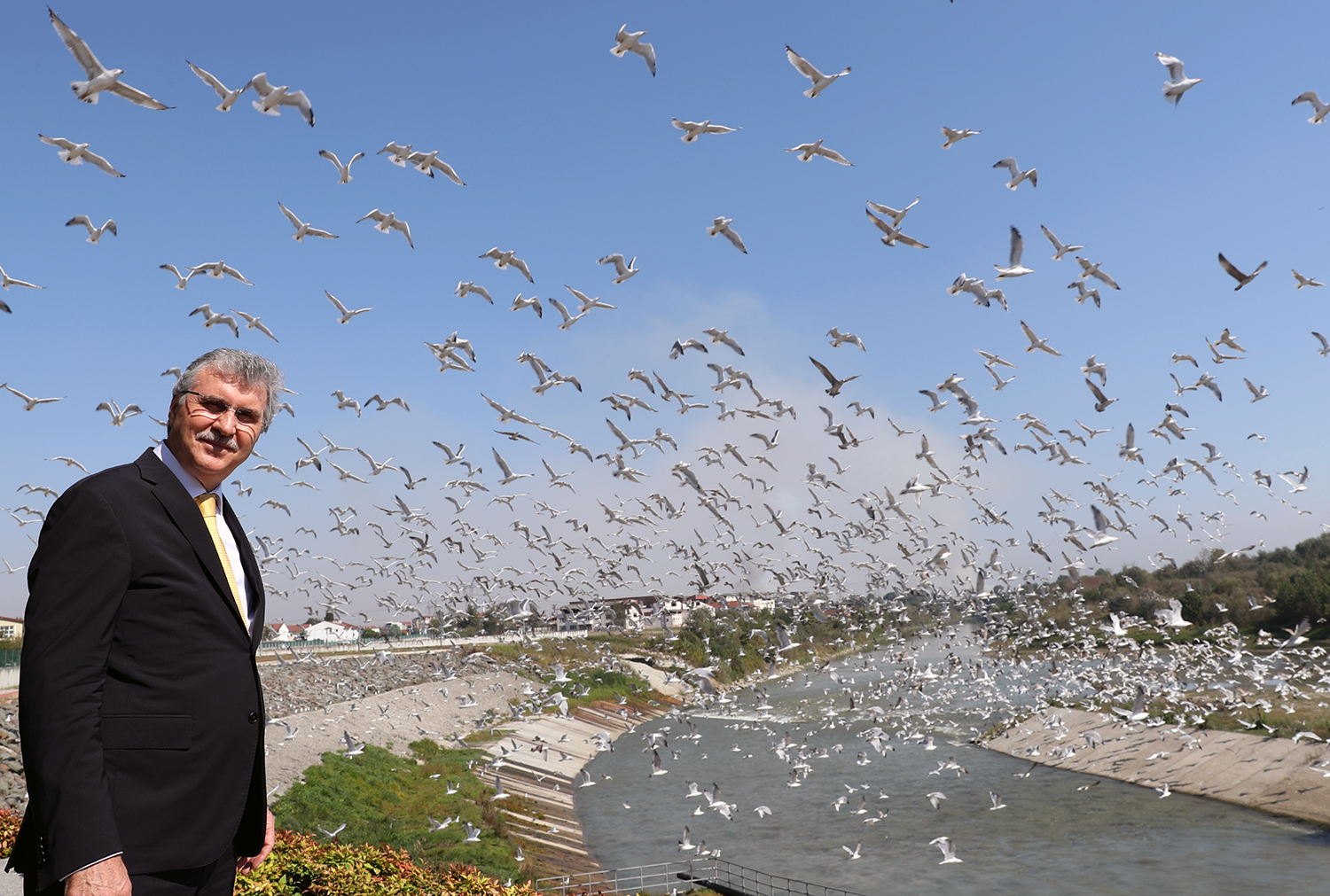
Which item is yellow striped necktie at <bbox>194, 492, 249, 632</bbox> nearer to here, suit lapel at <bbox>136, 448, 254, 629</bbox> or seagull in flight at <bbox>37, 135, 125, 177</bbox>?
suit lapel at <bbox>136, 448, 254, 629</bbox>

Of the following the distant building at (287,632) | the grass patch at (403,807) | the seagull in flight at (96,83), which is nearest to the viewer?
the seagull in flight at (96,83)

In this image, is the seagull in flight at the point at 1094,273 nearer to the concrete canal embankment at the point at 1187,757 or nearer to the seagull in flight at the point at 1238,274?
the seagull in flight at the point at 1238,274

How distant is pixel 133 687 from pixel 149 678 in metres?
0.05

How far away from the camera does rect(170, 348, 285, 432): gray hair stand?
3.45m

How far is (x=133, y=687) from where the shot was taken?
296cm

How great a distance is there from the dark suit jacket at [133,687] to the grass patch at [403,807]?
19065 millimetres

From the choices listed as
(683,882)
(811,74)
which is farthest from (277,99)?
(683,882)

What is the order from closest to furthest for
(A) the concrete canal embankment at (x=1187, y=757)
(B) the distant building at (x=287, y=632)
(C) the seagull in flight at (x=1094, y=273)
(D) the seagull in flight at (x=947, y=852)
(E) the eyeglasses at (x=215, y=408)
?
(E) the eyeglasses at (x=215, y=408) → (C) the seagull in flight at (x=1094, y=273) → (D) the seagull in flight at (x=947, y=852) → (A) the concrete canal embankment at (x=1187, y=757) → (B) the distant building at (x=287, y=632)

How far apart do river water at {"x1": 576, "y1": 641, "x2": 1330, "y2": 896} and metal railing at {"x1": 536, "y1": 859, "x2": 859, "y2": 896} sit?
164 cm

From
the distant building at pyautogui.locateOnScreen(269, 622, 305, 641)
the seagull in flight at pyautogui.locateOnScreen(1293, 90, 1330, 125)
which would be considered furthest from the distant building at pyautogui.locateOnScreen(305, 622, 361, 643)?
the seagull in flight at pyautogui.locateOnScreen(1293, 90, 1330, 125)

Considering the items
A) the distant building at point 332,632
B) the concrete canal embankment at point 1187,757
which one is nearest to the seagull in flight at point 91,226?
the concrete canal embankment at point 1187,757

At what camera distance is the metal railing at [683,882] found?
874 inches

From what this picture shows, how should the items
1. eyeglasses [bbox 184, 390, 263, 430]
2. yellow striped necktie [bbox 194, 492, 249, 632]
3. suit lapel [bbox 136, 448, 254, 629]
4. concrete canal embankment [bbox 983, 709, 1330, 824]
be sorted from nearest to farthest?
suit lapel [bbox 136, 448, 254, 629]
eyeglasses [bbox 184, 390, 263, 430]
yellow striped necktie [bbox 194, 492, 249, 632]
concrete canal embankment [bbox 983, 709, 1330, 824]

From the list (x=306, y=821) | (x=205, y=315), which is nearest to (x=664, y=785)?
(x=306, y=821)
